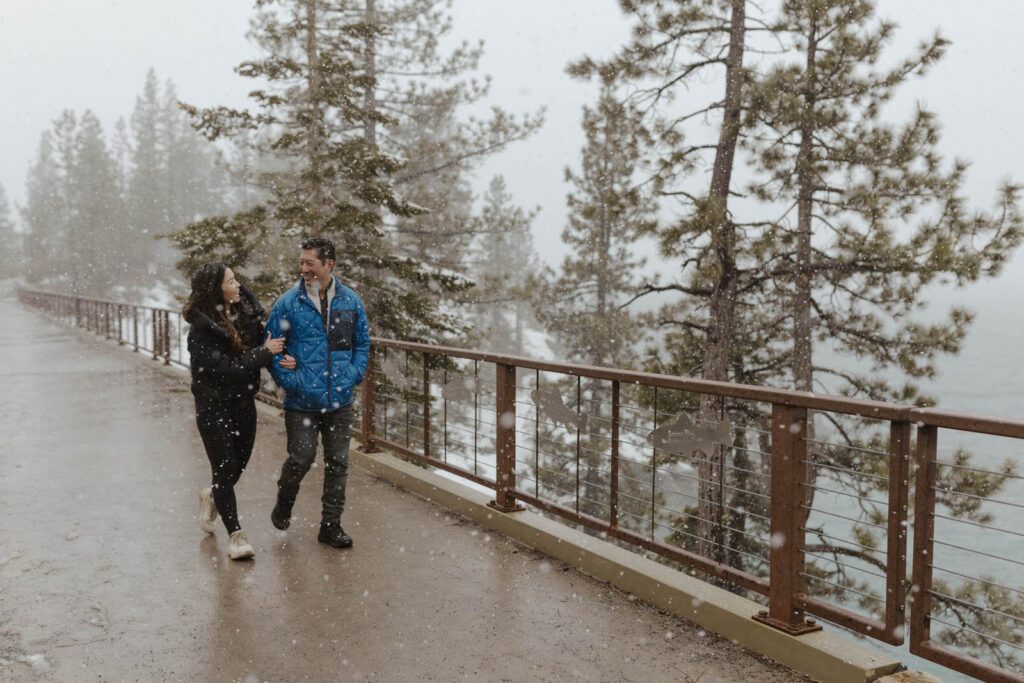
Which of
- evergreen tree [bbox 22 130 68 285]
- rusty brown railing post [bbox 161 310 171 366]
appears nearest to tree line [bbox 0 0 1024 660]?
rusty brown railing post [bbox 161 310 171 366]

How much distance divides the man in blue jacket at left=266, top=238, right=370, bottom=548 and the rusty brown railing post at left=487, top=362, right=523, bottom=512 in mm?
990

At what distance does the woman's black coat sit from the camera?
15.6 feet

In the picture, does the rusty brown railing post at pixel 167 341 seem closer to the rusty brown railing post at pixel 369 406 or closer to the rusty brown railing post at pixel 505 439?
the rusty brown railing post at pixel 369 406

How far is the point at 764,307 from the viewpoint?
696 inches

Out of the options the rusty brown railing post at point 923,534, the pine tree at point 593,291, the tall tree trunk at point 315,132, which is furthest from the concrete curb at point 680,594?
the pine tree at point 593,291

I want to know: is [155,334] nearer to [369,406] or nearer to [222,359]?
[369,406]

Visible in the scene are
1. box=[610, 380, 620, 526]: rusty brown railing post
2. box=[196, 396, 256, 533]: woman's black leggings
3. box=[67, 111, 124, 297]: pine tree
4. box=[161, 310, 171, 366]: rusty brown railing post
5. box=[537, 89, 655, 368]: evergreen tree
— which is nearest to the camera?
box=[610, 380, 620, 526]: rusty brown railing post

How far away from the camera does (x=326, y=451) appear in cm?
537

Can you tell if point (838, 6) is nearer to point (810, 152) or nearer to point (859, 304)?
point (810, 152)

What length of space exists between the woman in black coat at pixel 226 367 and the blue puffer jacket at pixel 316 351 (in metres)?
0.14

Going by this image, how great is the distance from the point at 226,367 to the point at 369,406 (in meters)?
3.07

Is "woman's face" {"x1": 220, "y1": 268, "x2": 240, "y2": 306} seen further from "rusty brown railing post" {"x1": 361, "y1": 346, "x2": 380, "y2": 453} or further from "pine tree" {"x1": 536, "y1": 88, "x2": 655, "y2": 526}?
"pine tree" {"x1": 536, "y1": 88, "x2": 655, "y2": 526}

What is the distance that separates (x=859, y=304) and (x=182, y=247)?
41.2 ft

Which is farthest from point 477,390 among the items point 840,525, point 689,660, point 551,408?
point 840,525
